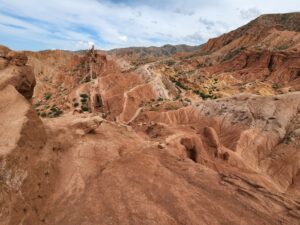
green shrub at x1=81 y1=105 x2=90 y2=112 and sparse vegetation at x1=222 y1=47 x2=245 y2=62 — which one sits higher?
sparse vegetation at x1=222 y1=47 x2=245 y2=62

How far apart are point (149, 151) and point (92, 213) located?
7.41 m

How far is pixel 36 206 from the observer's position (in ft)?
38.7

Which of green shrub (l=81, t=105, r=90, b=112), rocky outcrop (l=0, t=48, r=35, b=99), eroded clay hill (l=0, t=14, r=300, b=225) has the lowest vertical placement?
green shrub (l=81, t=105, r=90, b=112)

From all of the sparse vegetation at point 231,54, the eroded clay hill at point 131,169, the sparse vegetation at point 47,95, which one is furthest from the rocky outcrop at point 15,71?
the sparse vegetation at point 231,54

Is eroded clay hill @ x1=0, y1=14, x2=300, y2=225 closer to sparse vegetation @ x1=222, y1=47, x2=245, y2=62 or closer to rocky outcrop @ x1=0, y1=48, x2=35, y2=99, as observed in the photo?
rocky outcrop @ x1=0, y1=48, x2=35, y2=99

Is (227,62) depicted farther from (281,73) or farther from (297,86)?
(297,86)

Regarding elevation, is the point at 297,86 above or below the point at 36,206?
below

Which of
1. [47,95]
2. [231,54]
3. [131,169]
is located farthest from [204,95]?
[231,54]

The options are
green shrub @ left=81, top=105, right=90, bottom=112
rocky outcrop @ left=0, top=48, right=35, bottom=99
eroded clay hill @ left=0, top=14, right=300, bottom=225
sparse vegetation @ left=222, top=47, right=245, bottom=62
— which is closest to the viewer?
eroded clay hill @ left=0, top=14, right=300, bottom=225

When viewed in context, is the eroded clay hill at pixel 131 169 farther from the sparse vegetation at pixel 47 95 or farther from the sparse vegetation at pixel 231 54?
the sparse vegetation at pixel 231 54

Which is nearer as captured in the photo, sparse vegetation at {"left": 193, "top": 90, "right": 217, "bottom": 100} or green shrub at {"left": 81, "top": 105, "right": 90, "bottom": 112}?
green shrub at {"left": 81, "top": 105, "right": 90, "bottom": 112}

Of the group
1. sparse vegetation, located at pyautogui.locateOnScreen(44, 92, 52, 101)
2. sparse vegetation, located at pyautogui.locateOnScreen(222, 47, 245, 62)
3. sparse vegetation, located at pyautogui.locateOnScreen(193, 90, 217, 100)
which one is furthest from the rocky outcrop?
sparse vegetation, located at pyautogui.locateOnScreen(222, 47, 245, 62)

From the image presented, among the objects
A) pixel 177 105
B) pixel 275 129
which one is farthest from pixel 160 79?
pixel 275 129

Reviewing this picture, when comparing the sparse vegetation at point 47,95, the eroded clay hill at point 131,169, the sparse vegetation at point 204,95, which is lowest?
the sparse vegetation at point 47,95
